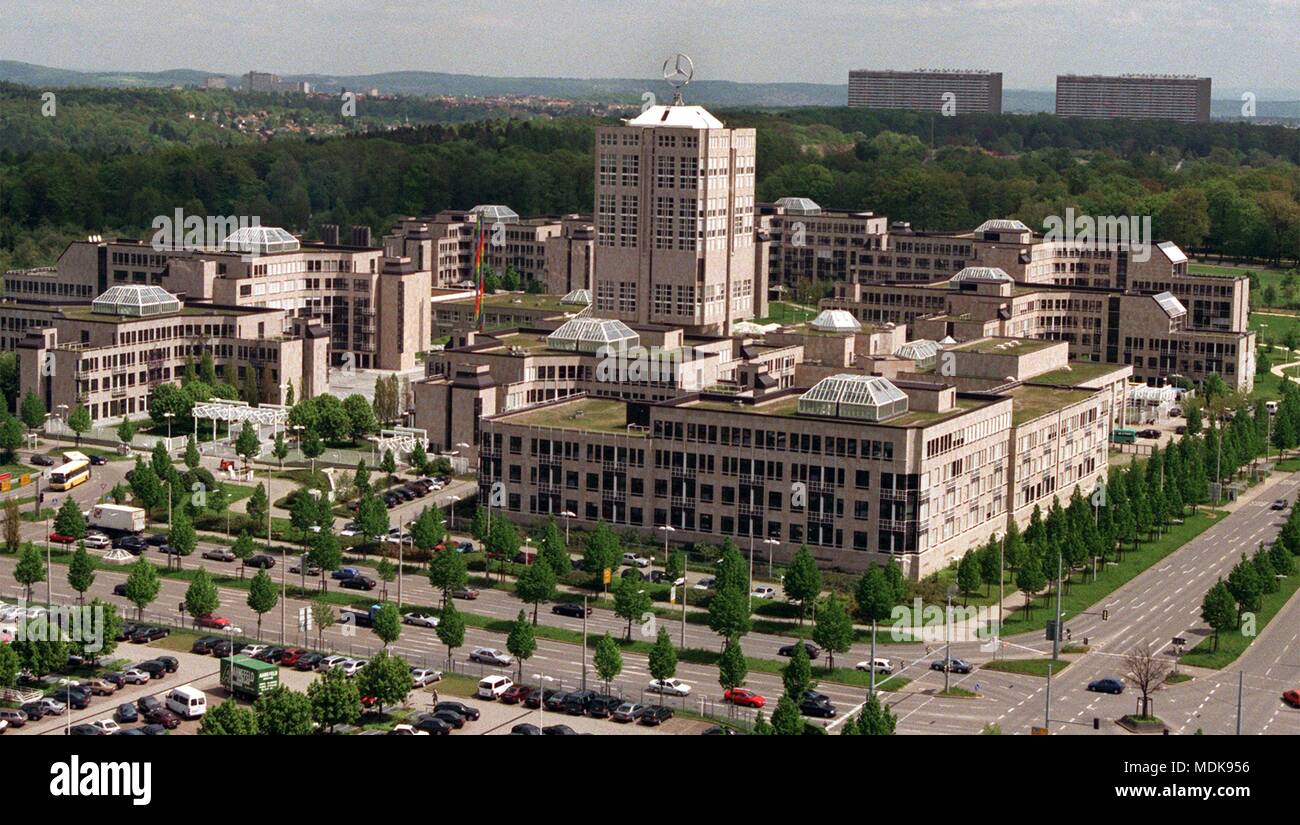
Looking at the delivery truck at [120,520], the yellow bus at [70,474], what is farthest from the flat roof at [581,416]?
the yellow bus at [70,474]

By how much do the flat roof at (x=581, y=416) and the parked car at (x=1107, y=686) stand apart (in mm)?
20316

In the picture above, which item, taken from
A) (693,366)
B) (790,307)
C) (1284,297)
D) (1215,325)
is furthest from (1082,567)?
(1284,297)

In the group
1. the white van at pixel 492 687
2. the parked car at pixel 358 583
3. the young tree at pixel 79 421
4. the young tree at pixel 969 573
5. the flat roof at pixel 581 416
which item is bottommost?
the white van at pixel 492 687

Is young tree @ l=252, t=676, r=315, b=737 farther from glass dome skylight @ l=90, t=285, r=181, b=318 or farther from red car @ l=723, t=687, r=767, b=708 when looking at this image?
glass dome skylight @ l=90, t=285, r=181, b=318

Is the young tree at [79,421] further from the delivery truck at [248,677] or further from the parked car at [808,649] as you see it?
the parked car at [808,649]

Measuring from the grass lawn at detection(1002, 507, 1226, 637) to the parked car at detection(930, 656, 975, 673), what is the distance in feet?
13.9

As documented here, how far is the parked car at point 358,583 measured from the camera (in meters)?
61.8

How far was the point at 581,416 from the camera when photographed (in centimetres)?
7188

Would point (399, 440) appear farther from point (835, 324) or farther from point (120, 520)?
A: point (835, 324)

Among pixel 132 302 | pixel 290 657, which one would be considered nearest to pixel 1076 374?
pixel 132 302

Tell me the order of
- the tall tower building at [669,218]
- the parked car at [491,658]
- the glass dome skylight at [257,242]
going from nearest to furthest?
the parked car at [491,658] → the tall tower building at [669,218] → the glass dome skylight at [257,242]
